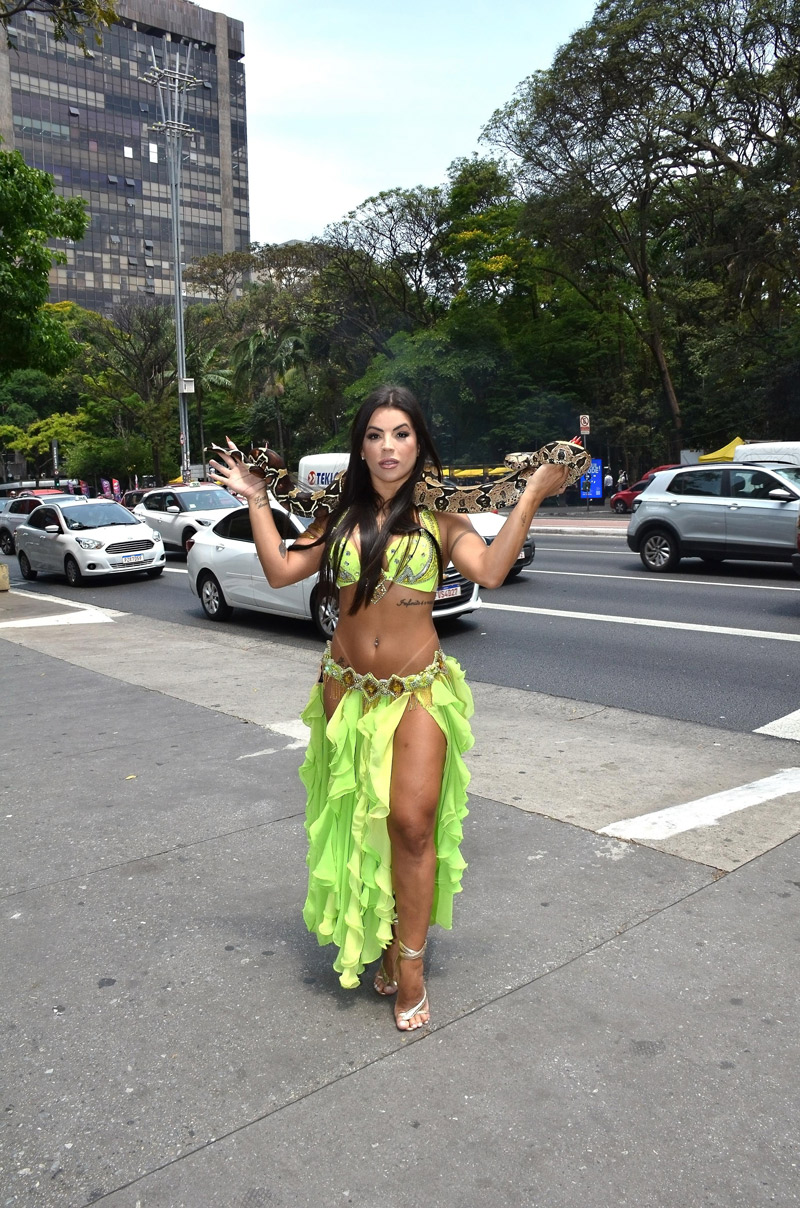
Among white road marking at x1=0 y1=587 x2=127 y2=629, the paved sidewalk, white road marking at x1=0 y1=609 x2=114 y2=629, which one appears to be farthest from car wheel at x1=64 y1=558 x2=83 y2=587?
the paved sidewalk

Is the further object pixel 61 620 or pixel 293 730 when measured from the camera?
pixel 61 620

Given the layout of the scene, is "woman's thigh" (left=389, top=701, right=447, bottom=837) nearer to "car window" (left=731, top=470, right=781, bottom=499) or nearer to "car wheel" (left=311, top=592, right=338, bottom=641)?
"car wheel" (left=311, top=592, right=338, bottom=641)

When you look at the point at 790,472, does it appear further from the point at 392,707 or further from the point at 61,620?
the point at 392,707

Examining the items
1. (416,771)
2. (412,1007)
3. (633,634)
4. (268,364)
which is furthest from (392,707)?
(268,364)

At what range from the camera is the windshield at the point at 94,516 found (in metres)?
18.1

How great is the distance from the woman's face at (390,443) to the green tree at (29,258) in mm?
11811

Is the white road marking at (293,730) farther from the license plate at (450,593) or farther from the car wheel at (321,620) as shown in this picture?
the license plate at (450,593)

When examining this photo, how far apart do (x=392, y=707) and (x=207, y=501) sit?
1864cm

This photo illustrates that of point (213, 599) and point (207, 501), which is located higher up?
point (207, 501)

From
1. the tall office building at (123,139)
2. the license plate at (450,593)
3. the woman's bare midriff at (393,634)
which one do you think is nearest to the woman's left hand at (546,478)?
the woman's bare midriff at (393,634)

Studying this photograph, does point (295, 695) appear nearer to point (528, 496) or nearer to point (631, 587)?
point (528, 496)

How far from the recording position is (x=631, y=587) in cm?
1340

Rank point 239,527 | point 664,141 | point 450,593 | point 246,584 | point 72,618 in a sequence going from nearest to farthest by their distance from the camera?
1. point 450,593
2. point 246,584
3. point 239,527
4. point 72,618
5. point 664,141

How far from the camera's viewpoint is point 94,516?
1838cm
